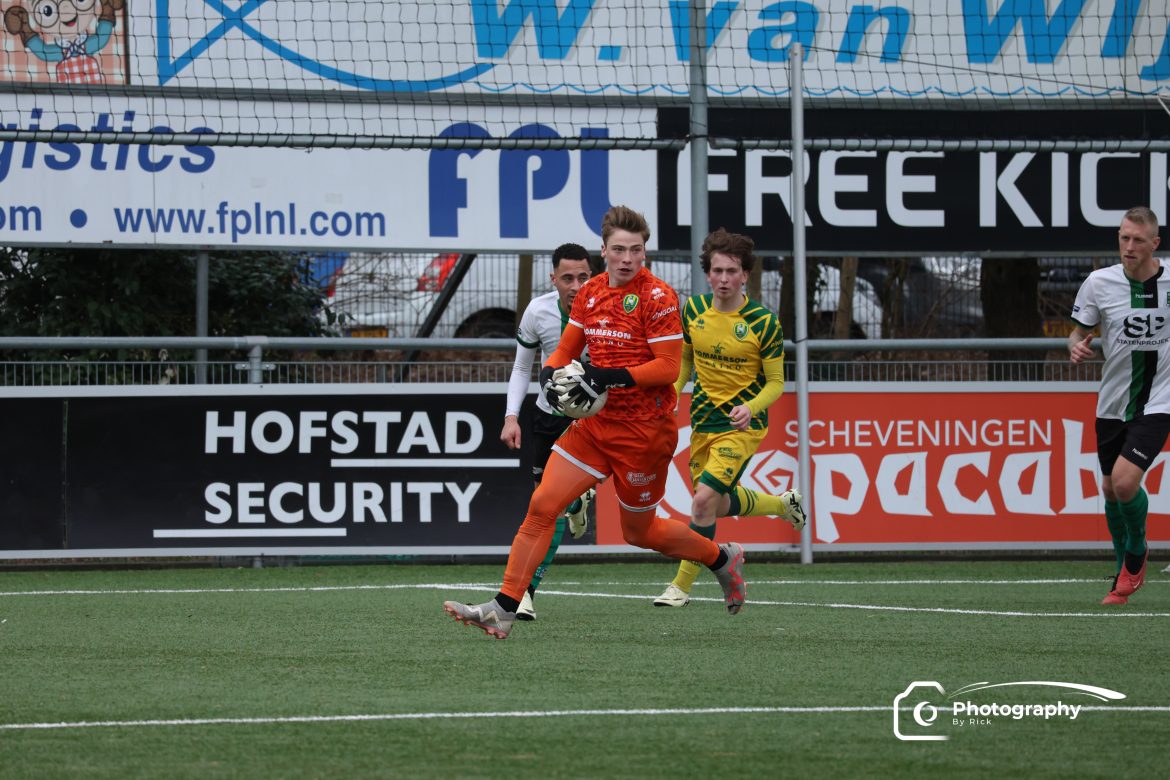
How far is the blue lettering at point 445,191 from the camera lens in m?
13.2

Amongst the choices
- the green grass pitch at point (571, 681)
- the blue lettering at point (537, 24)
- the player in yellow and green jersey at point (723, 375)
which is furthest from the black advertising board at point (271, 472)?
the blue lettering at point (537, 24)

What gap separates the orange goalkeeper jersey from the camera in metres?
7.23

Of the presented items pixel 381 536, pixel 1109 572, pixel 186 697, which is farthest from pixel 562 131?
pixel 186 697

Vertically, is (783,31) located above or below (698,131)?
above

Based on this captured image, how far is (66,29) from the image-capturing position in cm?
1319

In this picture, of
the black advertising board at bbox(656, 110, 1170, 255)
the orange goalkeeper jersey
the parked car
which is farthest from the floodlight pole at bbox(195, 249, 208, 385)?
the orange goalkeeper jersey

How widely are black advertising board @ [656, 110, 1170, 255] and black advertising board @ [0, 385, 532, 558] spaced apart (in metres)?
2.72

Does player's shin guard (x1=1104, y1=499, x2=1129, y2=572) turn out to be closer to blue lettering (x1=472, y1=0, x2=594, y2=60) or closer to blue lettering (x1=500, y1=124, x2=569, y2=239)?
blue lettering (x1=500, y1=124, x2=569, y2=239)

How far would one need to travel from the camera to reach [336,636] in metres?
7.50

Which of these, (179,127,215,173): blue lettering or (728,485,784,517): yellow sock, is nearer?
(728,485,784,517): yellow sock

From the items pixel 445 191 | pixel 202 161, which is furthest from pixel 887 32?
pixel 202 161

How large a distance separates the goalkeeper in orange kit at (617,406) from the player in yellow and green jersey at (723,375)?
1.66 metres

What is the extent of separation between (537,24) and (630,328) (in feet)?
23.0

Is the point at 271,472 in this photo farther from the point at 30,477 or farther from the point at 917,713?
the point at 917,713
